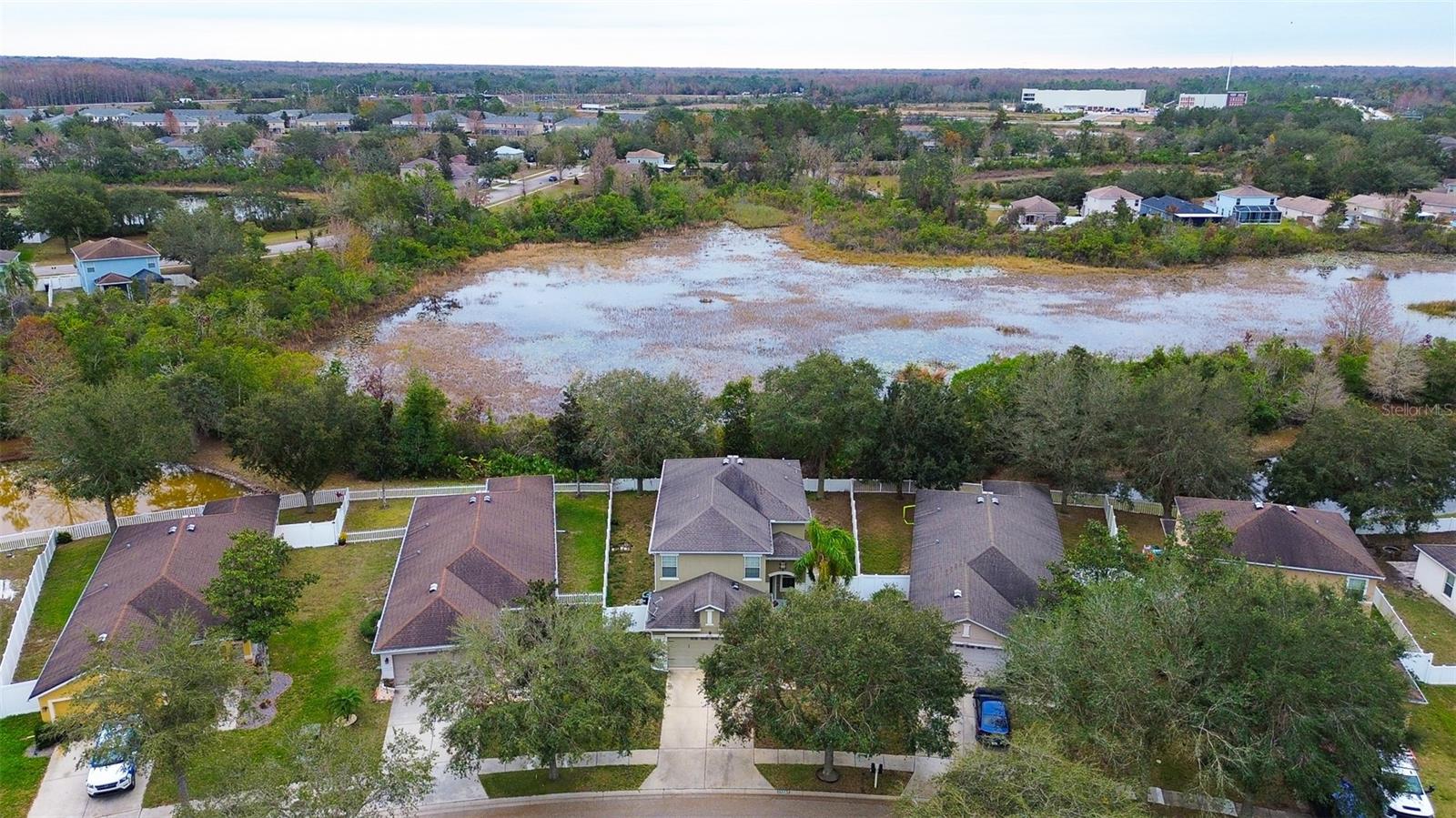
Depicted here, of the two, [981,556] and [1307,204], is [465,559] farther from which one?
[1307,204]

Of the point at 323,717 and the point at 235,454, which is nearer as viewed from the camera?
the point at 323,717

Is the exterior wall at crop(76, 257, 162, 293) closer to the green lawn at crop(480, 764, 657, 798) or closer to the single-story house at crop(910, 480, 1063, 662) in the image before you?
the green lawn at crop(480, 764, 657, 798)

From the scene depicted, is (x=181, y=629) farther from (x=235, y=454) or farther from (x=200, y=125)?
(x=200, y=125)

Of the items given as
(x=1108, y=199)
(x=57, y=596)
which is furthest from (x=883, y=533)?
(x=1108, y=199)

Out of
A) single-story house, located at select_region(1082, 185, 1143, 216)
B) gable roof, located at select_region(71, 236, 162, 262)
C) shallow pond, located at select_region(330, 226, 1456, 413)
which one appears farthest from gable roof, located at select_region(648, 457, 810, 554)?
single-story house, located at select_region(1082, 185, 1143, 216)

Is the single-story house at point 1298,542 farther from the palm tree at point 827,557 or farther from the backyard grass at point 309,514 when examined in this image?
the backyard grass at point 309,514

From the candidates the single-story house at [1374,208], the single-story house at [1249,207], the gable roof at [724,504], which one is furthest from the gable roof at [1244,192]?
the gable roof at [724,504]

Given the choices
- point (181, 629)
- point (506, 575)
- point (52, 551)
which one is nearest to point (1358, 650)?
point (506, 575)
